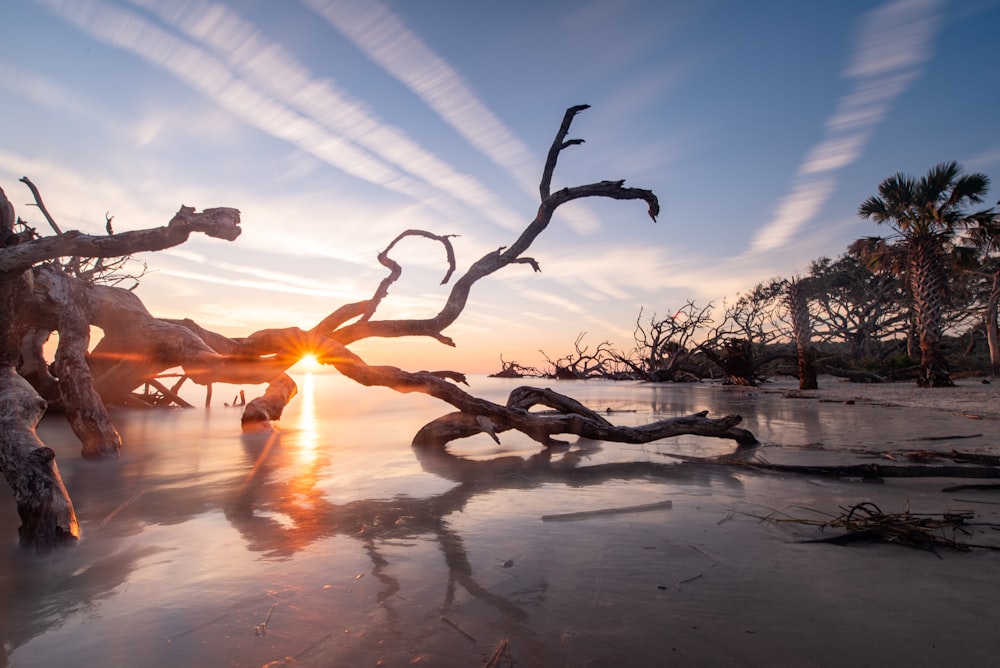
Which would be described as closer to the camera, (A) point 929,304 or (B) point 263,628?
(B) point 263,628

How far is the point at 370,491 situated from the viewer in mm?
4027

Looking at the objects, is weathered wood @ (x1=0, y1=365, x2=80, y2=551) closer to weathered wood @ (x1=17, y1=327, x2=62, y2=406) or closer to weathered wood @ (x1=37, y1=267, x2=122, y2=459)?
weathered wood @ (x1=37, y1=267, x2=122, y2=459)

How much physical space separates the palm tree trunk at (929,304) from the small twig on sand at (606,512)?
1656 cm

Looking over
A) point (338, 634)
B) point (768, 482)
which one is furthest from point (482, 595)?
point (768, 482)

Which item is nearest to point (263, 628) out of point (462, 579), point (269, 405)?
point (462, 579)

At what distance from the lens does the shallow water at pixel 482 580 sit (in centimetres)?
160

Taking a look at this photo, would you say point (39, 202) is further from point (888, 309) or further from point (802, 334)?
point (888, 309)

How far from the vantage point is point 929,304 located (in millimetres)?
15281

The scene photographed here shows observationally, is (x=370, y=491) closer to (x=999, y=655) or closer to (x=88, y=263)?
(x=999, y=655)

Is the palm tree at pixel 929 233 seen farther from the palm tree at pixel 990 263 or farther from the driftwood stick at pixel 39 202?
the driftwood stick at pixel 39 202

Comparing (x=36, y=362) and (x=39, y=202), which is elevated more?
(x=39, y=202)

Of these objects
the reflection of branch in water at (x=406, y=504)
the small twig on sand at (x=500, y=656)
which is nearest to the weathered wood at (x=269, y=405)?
the reflection of branch in water at (x=406, y=504)

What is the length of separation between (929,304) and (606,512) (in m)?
18.1

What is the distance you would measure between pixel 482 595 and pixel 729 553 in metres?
1.33
